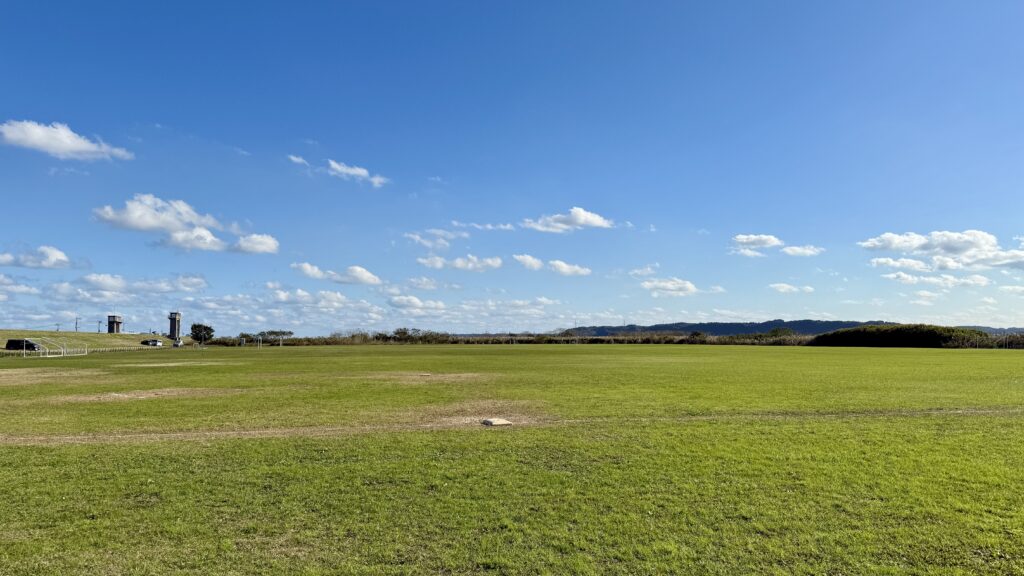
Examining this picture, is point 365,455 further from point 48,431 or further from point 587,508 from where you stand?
point 48,431

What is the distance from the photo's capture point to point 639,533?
5609mm

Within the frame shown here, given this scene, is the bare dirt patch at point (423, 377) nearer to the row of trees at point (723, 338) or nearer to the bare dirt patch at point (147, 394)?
the bare dirt patch at point (147, 394)

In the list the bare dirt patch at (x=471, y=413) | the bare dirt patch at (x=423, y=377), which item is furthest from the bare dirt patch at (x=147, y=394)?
the bare dirt patch at (x=471, y=413)

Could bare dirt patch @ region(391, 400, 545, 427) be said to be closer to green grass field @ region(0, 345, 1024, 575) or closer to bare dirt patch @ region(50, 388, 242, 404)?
green grass field @ region(0, 345, 1024, 575)

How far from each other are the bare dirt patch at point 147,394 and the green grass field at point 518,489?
80.5 inches

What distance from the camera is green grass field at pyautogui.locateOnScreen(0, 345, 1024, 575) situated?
201 inches

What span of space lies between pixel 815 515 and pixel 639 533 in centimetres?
190

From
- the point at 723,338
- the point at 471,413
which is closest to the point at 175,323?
the point at 723,338

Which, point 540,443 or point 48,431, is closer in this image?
point 540,443

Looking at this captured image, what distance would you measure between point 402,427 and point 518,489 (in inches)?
193

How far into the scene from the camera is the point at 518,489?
7059 mm

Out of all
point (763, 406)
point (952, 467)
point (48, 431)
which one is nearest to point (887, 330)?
point (763, 406)

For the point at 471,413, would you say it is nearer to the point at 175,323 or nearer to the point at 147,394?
the point at 147,394

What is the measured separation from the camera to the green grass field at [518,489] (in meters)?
5.11
